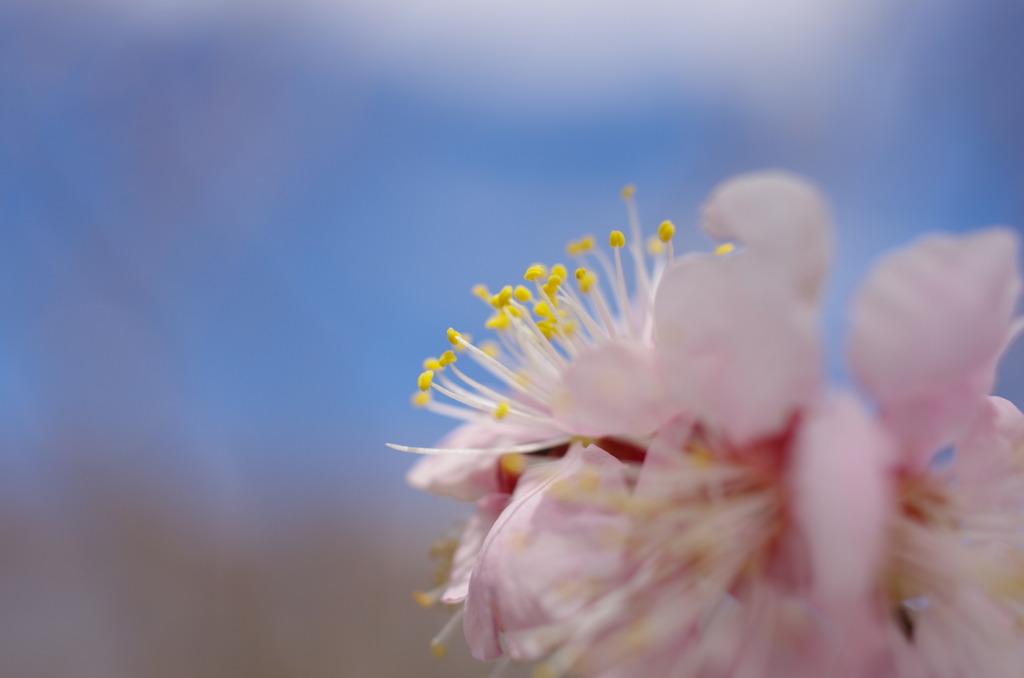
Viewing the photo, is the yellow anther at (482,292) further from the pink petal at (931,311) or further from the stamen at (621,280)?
the pink petal at (931,311)

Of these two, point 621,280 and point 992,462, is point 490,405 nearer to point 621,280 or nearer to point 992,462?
point 621,280

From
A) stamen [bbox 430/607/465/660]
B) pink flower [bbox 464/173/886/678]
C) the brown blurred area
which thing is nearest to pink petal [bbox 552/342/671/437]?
pink flower [bbox 464/173/886/678]

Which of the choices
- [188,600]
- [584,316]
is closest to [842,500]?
[584,316]

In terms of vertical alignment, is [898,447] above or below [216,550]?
above

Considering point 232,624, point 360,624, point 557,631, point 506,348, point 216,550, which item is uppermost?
point 506,348

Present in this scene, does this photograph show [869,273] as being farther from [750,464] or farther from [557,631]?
[557,631]

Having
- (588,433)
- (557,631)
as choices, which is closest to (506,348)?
(588,433)

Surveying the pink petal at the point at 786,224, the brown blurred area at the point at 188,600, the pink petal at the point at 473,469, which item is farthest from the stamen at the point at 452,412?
the brown blurred area at the point at 188,600
